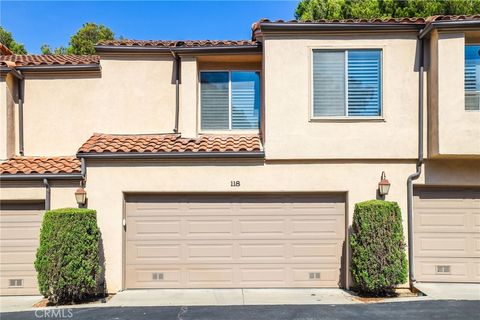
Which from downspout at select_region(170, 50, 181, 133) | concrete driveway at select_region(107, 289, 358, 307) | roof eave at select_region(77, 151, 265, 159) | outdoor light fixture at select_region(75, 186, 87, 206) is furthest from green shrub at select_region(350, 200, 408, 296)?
outdoor light fixture at select_region(75, 186, 87, 206)

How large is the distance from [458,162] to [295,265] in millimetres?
4614

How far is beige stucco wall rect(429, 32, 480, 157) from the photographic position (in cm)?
934

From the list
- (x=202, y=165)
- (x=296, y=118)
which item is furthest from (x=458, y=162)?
(x=202, y=165)

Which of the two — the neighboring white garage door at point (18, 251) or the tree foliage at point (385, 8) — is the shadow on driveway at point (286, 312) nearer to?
the neighboring white garage door at point (18, 251)

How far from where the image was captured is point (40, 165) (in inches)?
411

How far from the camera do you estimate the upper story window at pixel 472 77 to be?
9688 mm

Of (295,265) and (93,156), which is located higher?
(93,156)

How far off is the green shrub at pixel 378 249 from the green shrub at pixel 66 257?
19.3 feet

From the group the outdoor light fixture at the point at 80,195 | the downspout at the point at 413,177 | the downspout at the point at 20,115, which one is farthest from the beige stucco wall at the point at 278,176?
the downspout at the point at 20,115

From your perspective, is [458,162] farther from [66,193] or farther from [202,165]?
[66,193]

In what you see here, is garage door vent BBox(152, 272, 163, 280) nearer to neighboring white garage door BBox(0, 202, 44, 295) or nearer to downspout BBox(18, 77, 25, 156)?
neighboring white garage door BBox(0, 202, 44, 295)

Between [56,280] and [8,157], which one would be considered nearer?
[56,280]

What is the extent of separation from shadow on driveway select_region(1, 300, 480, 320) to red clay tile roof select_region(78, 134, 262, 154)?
3557 millimetres

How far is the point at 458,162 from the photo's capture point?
994 centimetres
